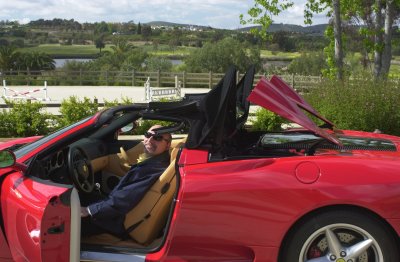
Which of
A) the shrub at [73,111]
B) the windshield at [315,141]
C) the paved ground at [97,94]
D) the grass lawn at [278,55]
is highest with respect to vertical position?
the grass lawn at [278,55]

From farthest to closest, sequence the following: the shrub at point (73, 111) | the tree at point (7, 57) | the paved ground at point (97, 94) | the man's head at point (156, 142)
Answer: the tree at point (7, 57) → the paved ground at point (97, 94) → the shrub at point (73, 111) → the man's head at point (156, 142)

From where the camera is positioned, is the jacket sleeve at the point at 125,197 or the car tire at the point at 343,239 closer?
the car tire at the point at 343,239

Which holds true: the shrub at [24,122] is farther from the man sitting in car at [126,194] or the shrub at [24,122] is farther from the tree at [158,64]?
the tree at [158,64]

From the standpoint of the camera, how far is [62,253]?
3016 mm

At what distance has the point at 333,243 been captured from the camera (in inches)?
120

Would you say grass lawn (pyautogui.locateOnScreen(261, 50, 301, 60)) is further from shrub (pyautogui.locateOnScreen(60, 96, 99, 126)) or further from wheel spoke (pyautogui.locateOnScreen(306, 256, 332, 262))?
wheel spoke (pyautogui.locateOnScreen(306, 256, 332, 262))

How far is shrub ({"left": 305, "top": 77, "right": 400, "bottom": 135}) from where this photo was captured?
8930 mm

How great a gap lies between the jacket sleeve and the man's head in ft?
0.60

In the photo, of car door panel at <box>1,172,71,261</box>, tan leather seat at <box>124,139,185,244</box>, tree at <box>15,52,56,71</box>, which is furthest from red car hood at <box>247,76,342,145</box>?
tree at <box>15,52,56,71</box>

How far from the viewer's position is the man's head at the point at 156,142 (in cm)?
358

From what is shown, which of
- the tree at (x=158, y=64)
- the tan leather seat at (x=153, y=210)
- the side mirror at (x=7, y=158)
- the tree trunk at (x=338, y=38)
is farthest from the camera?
the tree at (x=158, y=64)

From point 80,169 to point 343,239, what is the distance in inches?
76.8

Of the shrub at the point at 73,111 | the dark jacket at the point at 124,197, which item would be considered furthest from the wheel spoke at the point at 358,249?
the shrub at the point at 73,111

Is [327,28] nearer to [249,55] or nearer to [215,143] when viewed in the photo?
[215,143]
